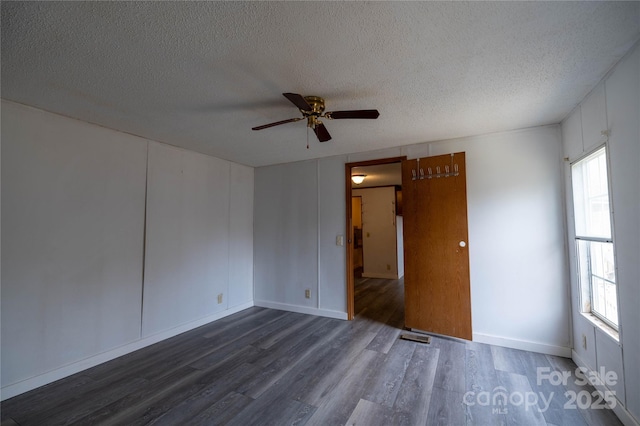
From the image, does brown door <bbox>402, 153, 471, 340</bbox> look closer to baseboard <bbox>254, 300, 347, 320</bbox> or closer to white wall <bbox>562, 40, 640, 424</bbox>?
baseboard <bbox>254, 300, 347, 320</bbox>

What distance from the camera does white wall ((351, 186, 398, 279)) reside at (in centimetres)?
659

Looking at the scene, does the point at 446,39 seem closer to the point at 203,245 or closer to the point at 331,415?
the point at 331,415

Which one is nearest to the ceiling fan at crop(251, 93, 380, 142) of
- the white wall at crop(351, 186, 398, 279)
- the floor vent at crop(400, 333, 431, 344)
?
the floor vent at crop(400, 333, 431, 344)

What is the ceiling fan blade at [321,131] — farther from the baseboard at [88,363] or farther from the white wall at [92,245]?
→ the baseboard at [88,363]

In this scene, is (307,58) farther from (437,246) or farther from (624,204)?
(437,246)

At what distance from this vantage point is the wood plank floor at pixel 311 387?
5.96 feet

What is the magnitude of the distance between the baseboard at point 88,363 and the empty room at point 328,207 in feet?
0.05

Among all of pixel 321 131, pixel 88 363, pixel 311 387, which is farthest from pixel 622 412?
pixel 88 363

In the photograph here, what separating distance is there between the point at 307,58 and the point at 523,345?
346cm

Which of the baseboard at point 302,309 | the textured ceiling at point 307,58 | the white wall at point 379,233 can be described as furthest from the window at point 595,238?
the white wall at point 379,233

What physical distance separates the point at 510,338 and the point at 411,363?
121cm

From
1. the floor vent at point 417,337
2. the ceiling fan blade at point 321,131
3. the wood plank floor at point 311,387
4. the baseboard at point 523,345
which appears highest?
the ceiling fan blade at point 321,131

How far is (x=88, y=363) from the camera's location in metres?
2.48

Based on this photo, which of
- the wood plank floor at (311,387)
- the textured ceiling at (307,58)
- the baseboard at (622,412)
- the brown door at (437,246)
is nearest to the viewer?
the textured ceiling at (307,58)
